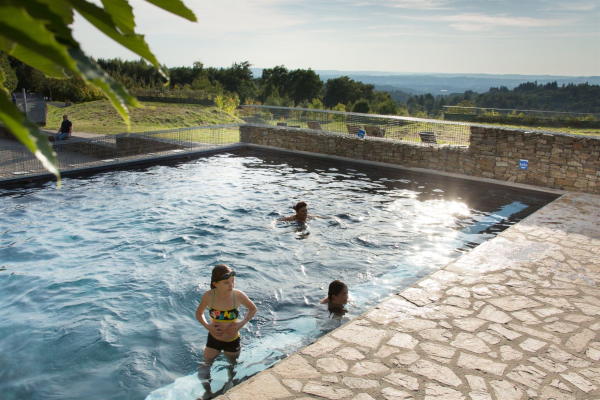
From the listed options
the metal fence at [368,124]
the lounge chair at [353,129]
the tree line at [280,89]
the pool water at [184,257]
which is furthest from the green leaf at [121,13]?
the tree line at [280,89]

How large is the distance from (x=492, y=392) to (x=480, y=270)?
3.44 meters

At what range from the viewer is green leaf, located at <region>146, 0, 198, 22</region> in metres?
0.94

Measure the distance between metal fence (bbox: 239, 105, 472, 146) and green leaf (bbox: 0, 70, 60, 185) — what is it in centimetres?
1602

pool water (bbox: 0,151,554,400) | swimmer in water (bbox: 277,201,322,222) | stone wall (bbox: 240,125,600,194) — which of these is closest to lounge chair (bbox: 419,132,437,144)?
stone wall (bbox: 240,125,600,194)

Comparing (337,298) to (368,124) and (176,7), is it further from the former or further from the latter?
(368,124)

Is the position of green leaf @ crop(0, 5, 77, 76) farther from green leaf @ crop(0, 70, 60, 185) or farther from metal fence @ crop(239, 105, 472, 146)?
metal fence @ crop(239, 105, 472, 146)

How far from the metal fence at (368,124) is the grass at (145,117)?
8227mm

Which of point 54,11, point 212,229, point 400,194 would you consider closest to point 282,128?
point 400,194

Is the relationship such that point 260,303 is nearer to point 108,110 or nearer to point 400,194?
point 400,194

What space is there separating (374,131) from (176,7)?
17.8 metres

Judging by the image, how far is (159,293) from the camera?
26.0 ft

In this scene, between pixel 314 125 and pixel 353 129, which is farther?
pixel 314 125

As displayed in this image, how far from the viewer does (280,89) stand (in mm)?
92625

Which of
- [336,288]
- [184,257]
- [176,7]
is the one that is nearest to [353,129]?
[184,257]
